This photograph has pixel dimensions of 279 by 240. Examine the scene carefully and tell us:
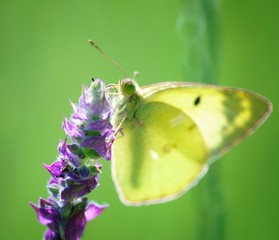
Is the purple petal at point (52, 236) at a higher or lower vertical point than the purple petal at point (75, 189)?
lower

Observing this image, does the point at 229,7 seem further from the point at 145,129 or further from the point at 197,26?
the point at 145,129

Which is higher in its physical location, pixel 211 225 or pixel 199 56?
pixel 199 56

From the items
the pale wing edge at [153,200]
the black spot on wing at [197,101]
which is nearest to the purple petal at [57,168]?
the pale wing edge at [153,200]

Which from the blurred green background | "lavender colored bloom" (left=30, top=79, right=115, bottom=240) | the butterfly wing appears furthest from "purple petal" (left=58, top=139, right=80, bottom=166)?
the blurred green background

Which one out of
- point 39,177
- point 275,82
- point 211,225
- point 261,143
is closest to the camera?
point 211,225

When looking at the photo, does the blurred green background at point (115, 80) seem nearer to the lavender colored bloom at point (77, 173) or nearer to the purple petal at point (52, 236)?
the lavender colored bloom at point (77, 173)

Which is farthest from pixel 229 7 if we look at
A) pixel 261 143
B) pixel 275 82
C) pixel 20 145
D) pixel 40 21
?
pixel 20 145

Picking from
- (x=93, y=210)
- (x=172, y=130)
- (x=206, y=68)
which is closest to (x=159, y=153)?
(x=172, y=130)

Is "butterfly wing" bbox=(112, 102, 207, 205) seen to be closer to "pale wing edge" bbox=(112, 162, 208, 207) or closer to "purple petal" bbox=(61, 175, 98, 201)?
"pale wing edge" bbox=(112, 162, 208, 207)
